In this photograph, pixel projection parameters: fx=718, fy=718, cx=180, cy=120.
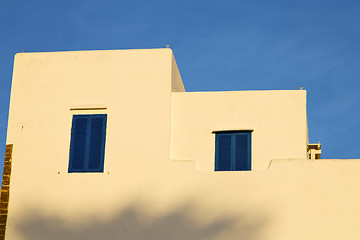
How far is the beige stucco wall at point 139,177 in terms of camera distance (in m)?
19.5

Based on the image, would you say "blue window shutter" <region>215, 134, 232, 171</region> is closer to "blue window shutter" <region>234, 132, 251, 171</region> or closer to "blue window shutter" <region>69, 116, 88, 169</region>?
"blue window shutter" <region>234, 132, 251, 171</region>

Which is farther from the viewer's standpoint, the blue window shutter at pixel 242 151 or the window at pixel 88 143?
the window at pixel 88 143

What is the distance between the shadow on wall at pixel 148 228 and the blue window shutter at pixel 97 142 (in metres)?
1.69

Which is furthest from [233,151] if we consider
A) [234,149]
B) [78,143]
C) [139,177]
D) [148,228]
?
[78,143]

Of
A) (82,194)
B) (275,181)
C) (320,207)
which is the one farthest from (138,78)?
(320,207)

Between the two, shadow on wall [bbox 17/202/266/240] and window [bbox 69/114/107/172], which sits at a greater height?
window [bbox 69/114/107/172]

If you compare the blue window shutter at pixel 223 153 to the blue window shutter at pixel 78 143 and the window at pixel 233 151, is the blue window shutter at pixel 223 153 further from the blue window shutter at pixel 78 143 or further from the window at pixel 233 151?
the blue window shutter at pixel 78 143

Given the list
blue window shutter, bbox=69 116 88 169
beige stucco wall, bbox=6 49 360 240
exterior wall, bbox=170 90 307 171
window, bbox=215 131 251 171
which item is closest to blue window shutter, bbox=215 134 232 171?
window, bbox=215 131 251 171

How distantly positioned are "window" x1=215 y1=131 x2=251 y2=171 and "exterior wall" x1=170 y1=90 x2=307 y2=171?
15 centimetres

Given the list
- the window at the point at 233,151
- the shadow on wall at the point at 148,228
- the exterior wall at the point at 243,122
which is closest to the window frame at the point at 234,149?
the window at the point at 233,151

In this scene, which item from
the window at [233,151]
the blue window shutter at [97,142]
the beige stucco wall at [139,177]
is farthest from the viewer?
the blue window shutter at [97,142]

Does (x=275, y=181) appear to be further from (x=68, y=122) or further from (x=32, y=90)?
(x=32, y=90)

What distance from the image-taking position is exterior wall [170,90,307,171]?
67.9 ft

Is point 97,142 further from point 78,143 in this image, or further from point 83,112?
point 83,112
